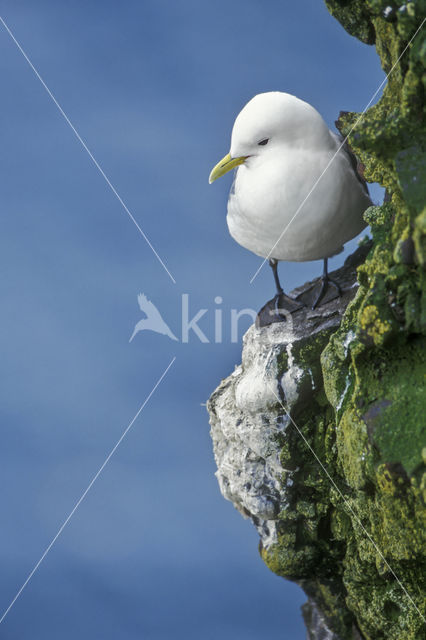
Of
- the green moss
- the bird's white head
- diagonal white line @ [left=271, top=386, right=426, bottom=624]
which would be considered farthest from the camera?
the bird's white head

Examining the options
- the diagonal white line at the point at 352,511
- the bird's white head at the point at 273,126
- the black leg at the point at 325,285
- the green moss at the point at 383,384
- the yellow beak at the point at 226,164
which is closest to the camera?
the green moss at the point at 383,384

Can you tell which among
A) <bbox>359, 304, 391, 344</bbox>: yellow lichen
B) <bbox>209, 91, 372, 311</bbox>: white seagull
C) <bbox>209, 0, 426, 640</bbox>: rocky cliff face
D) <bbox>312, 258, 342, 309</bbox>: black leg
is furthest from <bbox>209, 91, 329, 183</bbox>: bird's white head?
<bbox>359, 304, 391, 344</bbox>: yellow lichen

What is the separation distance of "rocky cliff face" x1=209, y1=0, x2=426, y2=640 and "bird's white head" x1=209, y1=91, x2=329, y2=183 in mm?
162

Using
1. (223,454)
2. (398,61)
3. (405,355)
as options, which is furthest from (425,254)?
(223,454)

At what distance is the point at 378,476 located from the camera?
201cm

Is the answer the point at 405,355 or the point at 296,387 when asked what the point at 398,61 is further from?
the point at 296,387

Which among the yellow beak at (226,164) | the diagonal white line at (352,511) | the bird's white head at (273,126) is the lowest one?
the diagonal white line at (352,511)

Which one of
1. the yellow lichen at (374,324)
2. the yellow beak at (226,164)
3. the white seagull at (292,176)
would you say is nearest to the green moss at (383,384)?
the yellow lichen at (374,324)

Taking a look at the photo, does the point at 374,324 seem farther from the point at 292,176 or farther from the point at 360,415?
the point at 292,176

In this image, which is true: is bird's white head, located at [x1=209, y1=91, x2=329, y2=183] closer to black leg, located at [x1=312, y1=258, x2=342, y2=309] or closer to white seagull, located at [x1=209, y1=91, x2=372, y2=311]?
white seagull, located at [x1=209, y1=91, x2=372, y2=311]

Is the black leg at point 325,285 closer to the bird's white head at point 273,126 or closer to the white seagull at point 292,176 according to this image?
the white seagull at point 292,176

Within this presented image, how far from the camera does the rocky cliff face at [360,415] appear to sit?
1.89m

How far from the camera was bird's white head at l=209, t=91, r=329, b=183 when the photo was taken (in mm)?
2424

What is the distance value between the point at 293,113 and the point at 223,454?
4.40 feet
